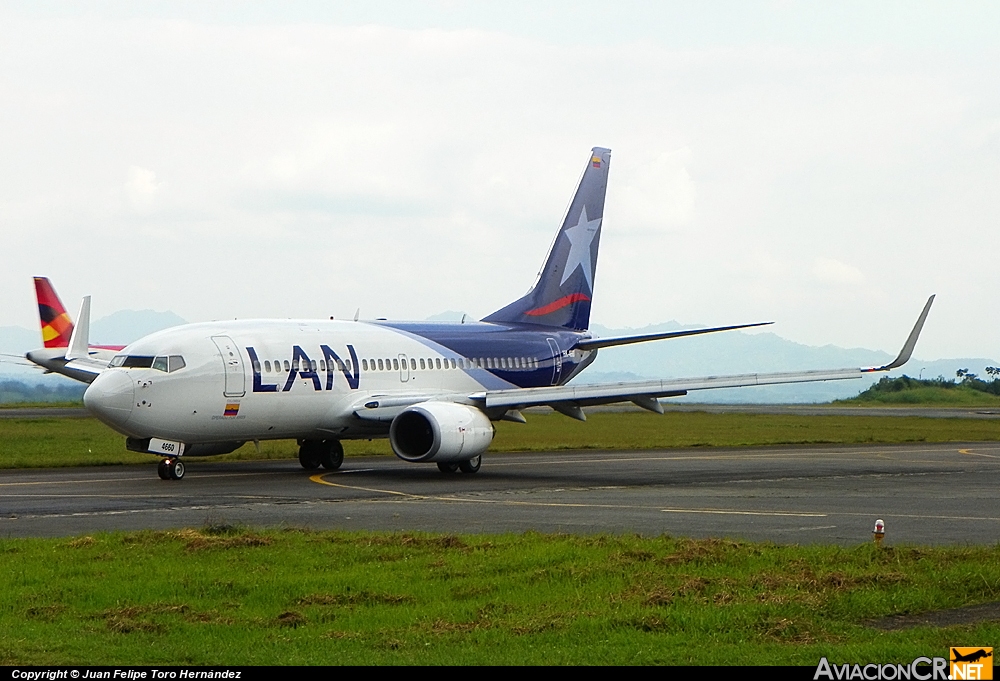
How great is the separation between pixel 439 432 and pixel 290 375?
12.5ft

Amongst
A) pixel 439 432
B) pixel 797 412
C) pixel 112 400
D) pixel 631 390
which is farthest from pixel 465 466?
pixel 797 412

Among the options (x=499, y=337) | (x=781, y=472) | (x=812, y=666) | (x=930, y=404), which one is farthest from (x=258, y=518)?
(x=930, y=404)

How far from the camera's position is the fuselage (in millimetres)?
28281

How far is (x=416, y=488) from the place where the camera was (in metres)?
26.9

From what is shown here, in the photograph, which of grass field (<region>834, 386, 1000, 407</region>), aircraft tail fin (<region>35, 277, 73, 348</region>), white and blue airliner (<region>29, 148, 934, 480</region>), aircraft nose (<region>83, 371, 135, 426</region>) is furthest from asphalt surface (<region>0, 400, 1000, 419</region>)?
aircraft nose (<region>83, 371, 135, 426</region>)

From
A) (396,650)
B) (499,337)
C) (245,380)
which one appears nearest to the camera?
(396,650)

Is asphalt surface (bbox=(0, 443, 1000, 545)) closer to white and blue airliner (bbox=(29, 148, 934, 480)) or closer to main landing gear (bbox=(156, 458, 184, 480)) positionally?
main landing gear (bbox=(156, 458, 184, 480))

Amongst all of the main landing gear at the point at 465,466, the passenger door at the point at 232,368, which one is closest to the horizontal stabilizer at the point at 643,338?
the main landing gear at the point at 465,466

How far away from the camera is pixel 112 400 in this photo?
27672 millimetres

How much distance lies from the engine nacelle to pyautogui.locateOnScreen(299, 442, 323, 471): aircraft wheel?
8.74 ft

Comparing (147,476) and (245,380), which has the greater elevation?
(245,380)

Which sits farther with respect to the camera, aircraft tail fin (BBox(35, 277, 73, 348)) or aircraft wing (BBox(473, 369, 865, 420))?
aircraft tail fin (BBox(35, 277, 73, 348))

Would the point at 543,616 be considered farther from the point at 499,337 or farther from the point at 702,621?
the point at 499,337

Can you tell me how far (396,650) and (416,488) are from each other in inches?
662
